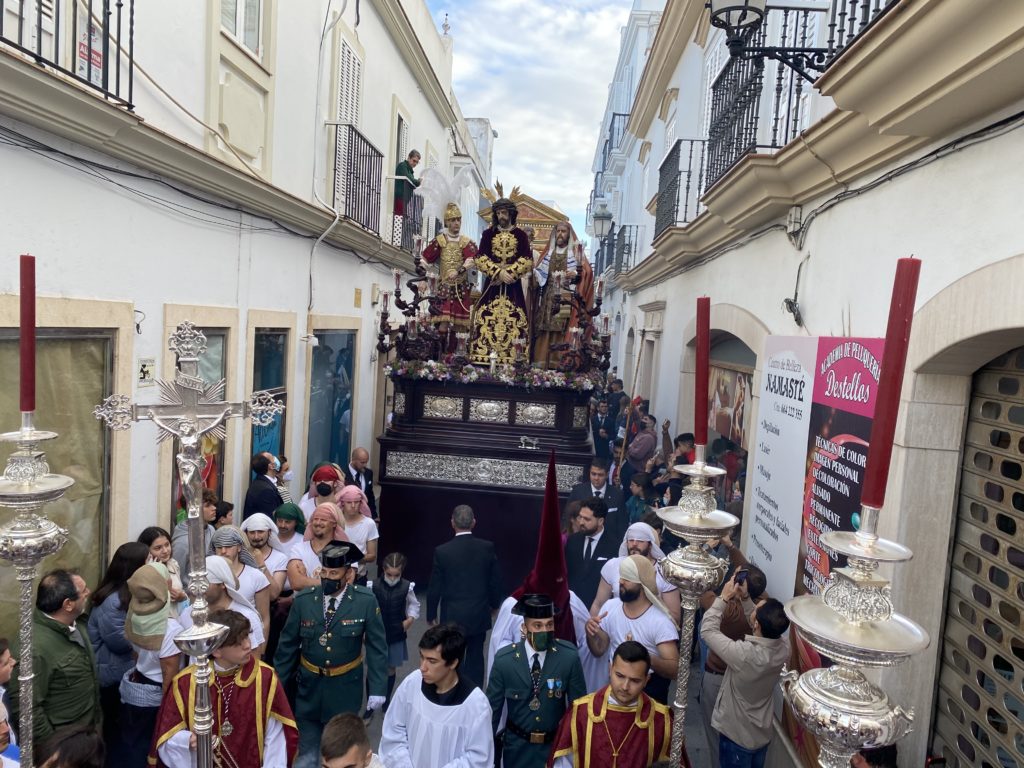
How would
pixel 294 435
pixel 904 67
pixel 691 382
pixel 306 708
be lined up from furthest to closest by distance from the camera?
pixel 691 382
pixel 294 435
pixel 306 708
pixel 904 67

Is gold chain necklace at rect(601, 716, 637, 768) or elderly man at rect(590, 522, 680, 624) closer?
gold chain necklace at rect(601, 716, 637, 768)

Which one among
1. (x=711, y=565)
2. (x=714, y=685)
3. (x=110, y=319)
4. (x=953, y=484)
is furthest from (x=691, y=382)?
(x=711, y=565)

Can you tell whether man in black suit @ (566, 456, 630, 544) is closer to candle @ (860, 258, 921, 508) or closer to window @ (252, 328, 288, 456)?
window @ (252, 328, 288, 456)

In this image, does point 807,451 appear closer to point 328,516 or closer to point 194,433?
point 328,516

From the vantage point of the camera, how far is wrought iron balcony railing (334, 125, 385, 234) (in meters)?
9.74

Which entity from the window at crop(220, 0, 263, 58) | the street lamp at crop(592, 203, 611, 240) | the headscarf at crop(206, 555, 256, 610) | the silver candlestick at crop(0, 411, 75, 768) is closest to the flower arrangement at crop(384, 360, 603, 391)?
the window at crop(220, 0, 263, 58)

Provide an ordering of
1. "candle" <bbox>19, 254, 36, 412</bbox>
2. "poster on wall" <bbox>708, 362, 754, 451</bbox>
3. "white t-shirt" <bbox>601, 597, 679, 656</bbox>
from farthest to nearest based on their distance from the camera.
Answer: "poster on wall" <bbox>708, 362, 754, 451</bbox>
"white t-shirt" <bbox>601, 597, 679, 656</bbox>
"candle" <bbox>19, 254, 36, 412</bbox>

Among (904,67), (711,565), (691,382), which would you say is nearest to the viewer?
(711,565)

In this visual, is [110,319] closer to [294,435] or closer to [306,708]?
[306,708]

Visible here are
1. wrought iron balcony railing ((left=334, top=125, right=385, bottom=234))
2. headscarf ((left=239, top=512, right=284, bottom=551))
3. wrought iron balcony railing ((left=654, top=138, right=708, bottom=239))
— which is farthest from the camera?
wrought iron balcony railing ((left=334, top=125, right=385, bottom=234))

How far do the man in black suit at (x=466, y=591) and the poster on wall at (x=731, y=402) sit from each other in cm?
276

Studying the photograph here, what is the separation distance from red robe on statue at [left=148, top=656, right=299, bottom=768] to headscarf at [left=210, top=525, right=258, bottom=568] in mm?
1136

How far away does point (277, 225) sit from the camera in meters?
7.84

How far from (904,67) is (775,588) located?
11.8ft
